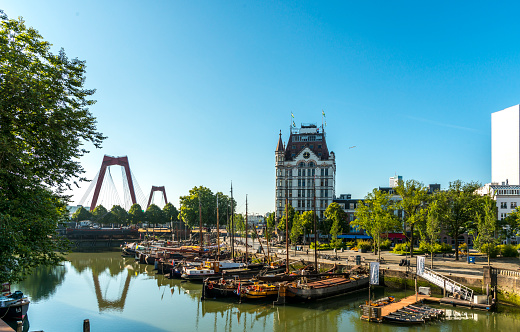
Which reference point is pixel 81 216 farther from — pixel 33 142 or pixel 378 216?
pixel 33 142

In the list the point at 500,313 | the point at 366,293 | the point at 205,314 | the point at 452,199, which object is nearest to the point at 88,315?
the point at 205,314

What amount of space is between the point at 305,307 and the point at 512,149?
374ft

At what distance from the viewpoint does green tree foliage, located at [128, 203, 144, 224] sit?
394 ft

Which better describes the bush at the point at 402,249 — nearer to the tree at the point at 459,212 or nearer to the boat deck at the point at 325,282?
the tree at the point at 459,212

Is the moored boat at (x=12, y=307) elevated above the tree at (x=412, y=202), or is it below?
→ below

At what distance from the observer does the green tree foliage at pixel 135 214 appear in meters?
120

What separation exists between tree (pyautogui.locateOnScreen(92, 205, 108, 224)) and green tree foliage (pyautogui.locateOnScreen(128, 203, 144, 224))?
8439 mm

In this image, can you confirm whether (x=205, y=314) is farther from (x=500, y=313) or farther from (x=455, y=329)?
(x=500, y=313)

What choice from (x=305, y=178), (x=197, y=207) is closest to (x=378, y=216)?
(x=305, y=178)

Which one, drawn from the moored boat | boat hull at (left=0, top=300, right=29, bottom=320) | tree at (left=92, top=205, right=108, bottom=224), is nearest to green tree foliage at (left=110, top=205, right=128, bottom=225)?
tree at (left=92, top=205, right=108, bottom=224)

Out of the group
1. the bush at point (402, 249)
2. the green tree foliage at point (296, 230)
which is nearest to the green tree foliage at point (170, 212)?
the green tree foliage at point (296, 230)

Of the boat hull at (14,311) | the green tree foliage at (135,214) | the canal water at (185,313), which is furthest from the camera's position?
the green tree foliage at (135,214)

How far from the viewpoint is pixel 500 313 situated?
29438 millimetres

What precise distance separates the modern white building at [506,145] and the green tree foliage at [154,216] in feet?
354
